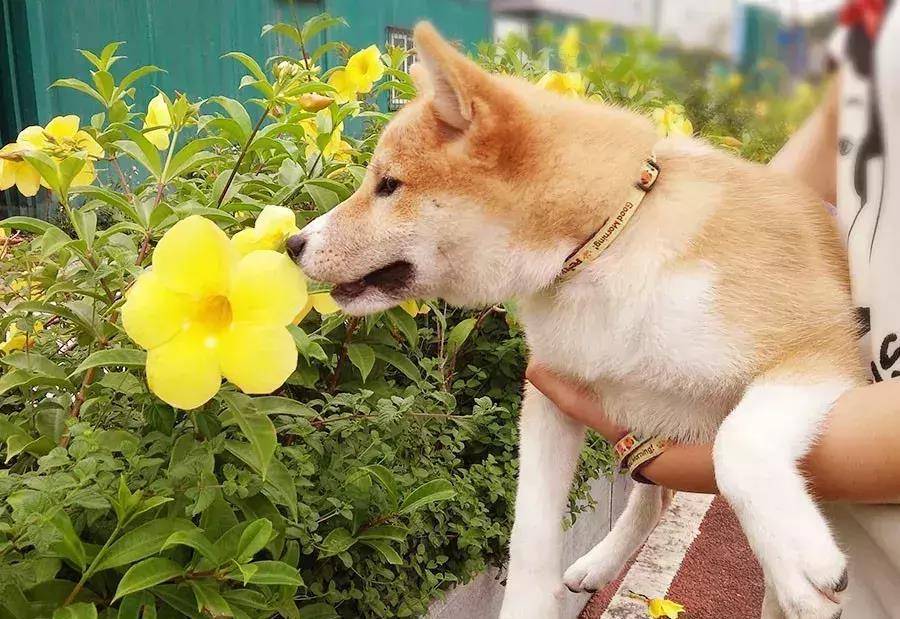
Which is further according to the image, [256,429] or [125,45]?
[125,45]

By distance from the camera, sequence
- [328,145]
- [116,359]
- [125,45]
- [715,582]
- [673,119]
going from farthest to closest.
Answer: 1. [125,45]
2. [715,582]
3. [673,119]
4. [328,145]
5. [116,359]

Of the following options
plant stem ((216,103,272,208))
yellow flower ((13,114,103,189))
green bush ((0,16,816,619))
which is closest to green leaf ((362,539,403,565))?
green bush ((0,16,816,619))

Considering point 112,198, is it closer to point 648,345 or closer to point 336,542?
point 336,542

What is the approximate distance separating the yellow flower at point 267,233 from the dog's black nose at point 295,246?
0.04 metres

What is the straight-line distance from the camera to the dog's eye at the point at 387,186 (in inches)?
40.5

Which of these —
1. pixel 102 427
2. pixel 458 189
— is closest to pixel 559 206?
pixel 458 189

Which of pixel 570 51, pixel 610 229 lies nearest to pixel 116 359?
pixel 610 229

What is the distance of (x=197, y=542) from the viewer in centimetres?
73

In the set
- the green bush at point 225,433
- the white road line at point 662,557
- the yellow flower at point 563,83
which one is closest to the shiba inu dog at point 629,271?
the green bush at point 225,433

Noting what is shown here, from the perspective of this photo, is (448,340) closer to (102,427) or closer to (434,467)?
(434,467)

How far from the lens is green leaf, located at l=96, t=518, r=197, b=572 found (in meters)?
0.73

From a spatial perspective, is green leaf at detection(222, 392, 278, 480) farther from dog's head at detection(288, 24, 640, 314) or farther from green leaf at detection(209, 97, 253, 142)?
green leaf at detection(209, 97, 253, 142)

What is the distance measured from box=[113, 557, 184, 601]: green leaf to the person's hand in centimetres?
57

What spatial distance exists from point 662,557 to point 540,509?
1120mm
